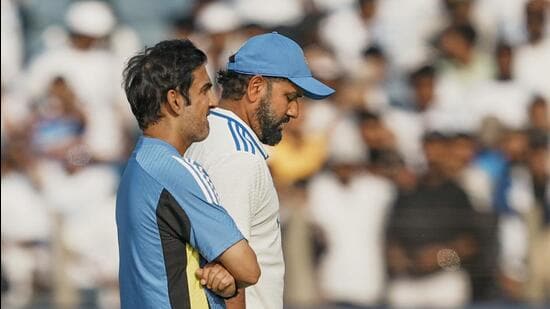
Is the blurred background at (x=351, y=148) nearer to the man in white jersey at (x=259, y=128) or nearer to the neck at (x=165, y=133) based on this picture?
the man in white jersey at (x=259, y=128)

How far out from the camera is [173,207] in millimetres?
3469

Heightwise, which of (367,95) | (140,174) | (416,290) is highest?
(140,174)

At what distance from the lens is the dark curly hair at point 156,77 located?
11.6 ft

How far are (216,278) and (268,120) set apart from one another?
2.15 feet

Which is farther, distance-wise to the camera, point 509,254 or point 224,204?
point 509,254

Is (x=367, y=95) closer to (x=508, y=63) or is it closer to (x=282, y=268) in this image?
(x=508, y=63)

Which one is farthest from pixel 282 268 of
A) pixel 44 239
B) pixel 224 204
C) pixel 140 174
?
pixel 44 239

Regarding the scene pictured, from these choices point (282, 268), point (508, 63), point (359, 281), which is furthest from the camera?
point (508, 63)

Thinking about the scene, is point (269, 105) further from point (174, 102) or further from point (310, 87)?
point (174, 102)

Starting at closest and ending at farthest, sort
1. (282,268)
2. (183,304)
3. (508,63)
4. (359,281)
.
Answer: (183,304) < (282,268) < (359,281) < (508,63)

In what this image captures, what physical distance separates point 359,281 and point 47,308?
2140 millimetres

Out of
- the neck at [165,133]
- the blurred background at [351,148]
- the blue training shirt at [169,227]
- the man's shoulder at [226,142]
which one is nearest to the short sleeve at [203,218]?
the blue training shirt at [169,227]

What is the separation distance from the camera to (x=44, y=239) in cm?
882

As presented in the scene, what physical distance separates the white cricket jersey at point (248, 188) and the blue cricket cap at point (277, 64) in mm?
164
